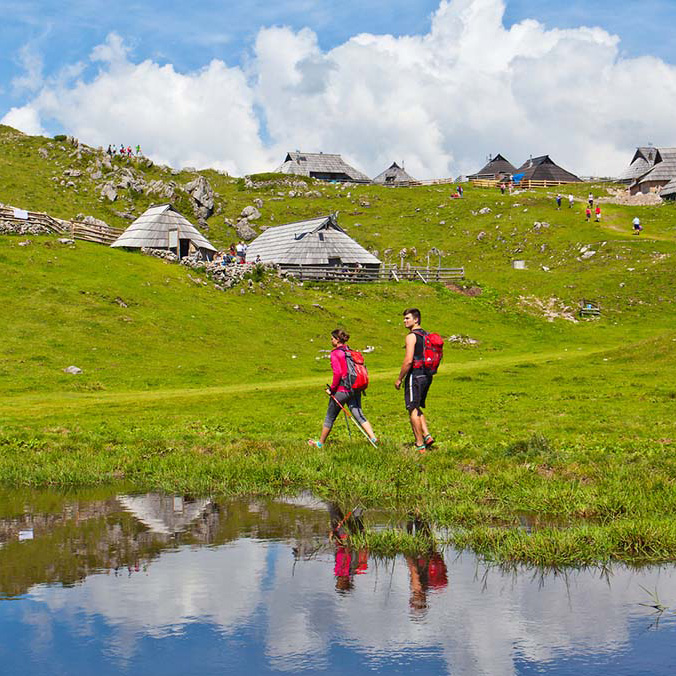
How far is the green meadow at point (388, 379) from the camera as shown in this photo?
11.3 m

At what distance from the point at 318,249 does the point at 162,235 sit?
47.2ft

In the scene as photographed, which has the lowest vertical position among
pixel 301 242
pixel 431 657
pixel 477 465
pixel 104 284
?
pixel 431 657

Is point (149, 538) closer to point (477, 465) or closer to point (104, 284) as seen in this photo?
point (477, 465)

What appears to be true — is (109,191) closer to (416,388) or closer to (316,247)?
(316,247)

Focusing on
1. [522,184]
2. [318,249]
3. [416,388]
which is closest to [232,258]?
[318,249]

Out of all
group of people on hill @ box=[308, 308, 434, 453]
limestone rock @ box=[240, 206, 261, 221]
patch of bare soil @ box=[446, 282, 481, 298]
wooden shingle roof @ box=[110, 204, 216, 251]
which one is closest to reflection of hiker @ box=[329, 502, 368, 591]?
group of people on hill @ box=[308, 308, 434, 453]

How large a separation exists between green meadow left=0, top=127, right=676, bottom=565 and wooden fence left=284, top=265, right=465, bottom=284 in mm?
2315

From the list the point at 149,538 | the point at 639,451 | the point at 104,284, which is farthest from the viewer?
the point at 104,284

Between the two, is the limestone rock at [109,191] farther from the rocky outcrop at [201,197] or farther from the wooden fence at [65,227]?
the wooden fence at [65,227]

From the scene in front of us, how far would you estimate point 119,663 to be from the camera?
235 inches

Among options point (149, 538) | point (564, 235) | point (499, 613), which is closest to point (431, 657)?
point (499, 613)

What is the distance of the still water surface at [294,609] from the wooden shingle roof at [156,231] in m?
56.6

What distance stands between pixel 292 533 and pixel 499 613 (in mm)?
3495

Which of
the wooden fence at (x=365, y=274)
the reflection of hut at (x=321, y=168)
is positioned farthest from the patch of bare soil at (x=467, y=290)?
the reflection of hut at (x=321, y=168)
